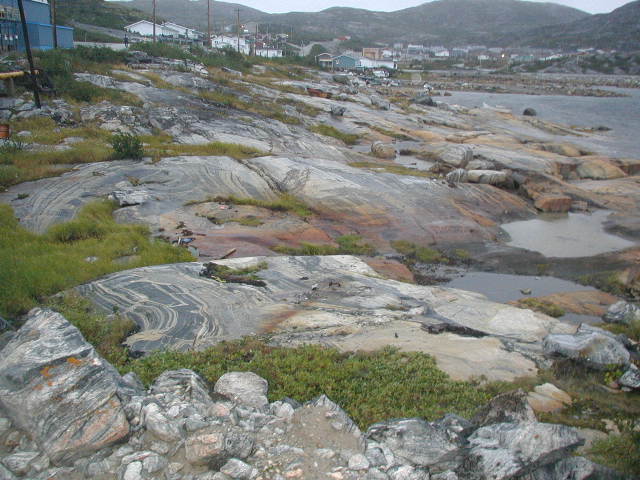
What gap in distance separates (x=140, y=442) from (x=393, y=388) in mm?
3670

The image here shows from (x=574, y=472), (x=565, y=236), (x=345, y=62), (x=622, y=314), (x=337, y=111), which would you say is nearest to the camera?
(x=574, y=472)

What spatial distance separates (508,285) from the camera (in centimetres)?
1634

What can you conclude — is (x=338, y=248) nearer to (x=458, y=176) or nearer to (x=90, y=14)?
(x=458, y=176)

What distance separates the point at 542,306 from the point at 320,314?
6.83 meters

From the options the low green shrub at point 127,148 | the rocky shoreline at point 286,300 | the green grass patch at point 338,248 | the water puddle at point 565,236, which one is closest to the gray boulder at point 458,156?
the rocky shoreline at point 286,300

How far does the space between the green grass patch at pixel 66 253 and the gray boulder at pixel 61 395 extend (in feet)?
11.1

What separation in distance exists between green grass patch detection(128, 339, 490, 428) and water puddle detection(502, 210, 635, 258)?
43.0 feet

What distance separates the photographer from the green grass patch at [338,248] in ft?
51.0

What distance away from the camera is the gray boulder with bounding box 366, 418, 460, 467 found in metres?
5.82

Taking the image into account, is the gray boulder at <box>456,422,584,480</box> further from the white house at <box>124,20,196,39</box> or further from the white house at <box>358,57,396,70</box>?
the white house at <box>358,57,396,70</box>

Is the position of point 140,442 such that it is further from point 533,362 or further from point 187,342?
point 533,362

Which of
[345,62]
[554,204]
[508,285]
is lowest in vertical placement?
[508,285]

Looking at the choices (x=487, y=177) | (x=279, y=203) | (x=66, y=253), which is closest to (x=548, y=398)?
(x=66, y=253)

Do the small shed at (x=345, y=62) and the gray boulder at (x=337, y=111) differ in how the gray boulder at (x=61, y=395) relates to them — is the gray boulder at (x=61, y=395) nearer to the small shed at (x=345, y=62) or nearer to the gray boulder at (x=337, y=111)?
the gray boulder at (x=337, y=111)
